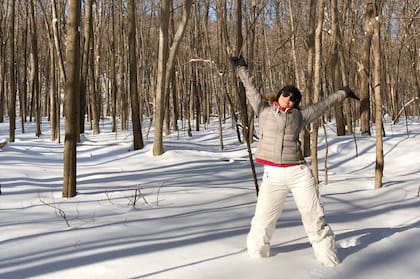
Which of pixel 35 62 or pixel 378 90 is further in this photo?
pixel 35 62

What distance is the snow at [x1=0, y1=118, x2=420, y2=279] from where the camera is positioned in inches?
129

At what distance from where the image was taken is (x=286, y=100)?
3457 mm

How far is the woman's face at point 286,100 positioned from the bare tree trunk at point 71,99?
11.8 ft

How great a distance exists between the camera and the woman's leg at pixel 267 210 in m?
3.42

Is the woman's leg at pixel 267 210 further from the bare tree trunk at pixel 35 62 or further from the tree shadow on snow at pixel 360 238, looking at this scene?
the bare tree trunk at pixel 35 62

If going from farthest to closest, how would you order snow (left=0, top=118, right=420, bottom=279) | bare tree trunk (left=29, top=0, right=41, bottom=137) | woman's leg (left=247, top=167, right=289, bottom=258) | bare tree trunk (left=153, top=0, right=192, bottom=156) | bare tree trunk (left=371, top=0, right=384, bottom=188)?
bare tree trunk (left=29, top=0, right=41, bottom=137), bare tree trunk (left=153, top=0, right=192, bottom=156), bare tree trunk (left=371, top=0, right=384, bottom=188), woman's leg (left=247, top=167, right=289, bottom=258), snow (left=0, top=118, right=420, bottom=279)

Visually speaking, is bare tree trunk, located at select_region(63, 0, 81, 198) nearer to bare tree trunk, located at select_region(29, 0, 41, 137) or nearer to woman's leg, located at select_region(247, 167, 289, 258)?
woman's leg, located at select_region(247, 167, 289, 258)

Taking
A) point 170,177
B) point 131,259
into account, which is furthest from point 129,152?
point 131,259

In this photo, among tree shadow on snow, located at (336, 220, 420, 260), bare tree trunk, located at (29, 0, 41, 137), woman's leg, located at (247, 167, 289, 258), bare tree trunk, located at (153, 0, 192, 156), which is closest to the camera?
woman's leg, located at (247, 167, 289, 258)

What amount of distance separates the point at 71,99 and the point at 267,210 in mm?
3875

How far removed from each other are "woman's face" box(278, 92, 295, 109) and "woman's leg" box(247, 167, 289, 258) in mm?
516

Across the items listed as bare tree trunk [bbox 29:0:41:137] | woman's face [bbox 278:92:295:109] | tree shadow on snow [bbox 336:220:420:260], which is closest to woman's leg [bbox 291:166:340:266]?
tree shadow on snow [bbox 336:220:420:260]

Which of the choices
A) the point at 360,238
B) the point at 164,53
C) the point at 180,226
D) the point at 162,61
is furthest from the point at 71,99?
the point at 164,53

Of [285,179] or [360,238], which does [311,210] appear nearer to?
[285,179]
